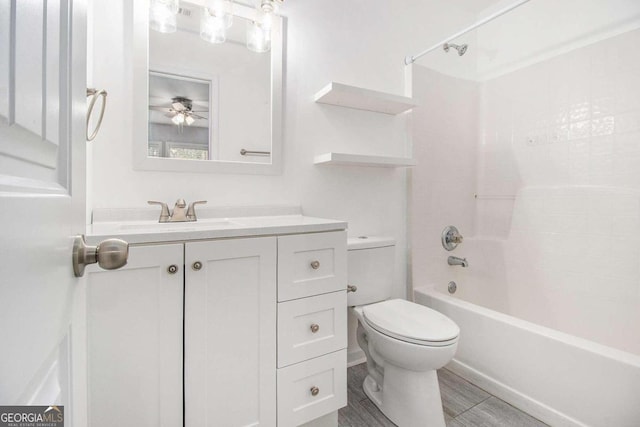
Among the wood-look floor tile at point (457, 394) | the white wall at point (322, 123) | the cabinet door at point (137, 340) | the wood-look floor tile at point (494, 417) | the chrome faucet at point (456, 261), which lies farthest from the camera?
the chrome faucet at point (456, 261)

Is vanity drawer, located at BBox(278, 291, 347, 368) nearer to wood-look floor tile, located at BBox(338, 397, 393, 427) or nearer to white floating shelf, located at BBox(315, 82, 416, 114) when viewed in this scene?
wood-look floor tile, located at BBox(338, 397, 393, 427)

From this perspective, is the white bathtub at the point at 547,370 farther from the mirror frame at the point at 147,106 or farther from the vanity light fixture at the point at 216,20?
the vanity light fixture at the point at 216,20

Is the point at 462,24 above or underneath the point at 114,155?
above

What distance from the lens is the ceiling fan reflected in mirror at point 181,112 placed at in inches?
55.7

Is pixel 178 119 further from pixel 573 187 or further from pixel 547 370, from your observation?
pixel 573 187

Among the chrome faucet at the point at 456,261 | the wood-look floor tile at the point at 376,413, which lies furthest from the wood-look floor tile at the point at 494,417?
the chrome faucet at the point at 456,261

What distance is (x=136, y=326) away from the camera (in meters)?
0.96

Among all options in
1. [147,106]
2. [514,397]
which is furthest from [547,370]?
[147,106]

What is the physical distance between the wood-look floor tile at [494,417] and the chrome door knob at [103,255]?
1.62 m

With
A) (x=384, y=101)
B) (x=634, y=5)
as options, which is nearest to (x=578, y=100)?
(x=634, y=5)

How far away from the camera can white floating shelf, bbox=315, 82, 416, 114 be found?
1.66m

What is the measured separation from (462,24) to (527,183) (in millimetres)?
1349

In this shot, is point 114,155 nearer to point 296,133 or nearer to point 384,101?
point 296,133

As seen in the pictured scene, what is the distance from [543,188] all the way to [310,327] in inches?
72.3
